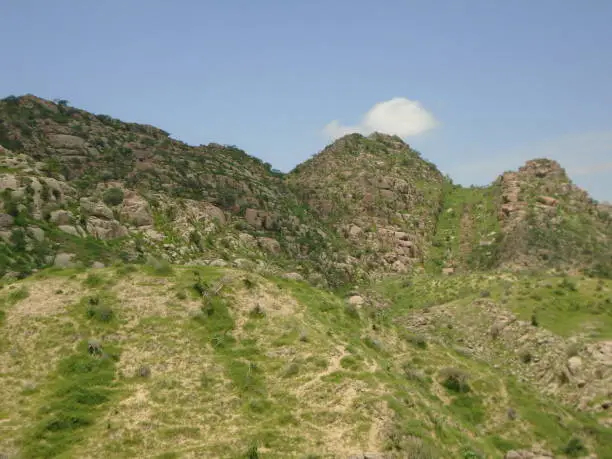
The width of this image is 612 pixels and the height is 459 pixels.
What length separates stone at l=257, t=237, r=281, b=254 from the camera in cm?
5728

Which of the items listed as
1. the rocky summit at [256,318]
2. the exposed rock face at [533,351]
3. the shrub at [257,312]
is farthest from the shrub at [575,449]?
the shrub at [257,312]

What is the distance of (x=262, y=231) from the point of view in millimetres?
61094

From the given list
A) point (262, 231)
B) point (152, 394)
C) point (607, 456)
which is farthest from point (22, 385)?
point (262, 231)

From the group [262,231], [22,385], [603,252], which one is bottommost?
[22,385]

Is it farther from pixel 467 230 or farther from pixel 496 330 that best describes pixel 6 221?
pixel 467 230

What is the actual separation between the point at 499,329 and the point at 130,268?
29.5 m

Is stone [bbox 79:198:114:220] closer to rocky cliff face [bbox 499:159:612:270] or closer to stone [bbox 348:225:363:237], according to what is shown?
stone [bbox 348:225:363:237]

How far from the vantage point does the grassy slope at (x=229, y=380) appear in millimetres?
20031

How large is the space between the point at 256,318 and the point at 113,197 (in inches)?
1087

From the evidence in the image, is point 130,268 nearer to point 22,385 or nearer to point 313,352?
point 22,385

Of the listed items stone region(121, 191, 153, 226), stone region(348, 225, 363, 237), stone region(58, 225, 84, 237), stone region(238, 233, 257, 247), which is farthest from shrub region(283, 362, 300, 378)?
stone region(348, 225, 363, 237)

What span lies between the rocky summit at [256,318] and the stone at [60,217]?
0.29 m

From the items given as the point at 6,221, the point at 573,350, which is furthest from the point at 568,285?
the point at 6,221

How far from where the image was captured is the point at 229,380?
24438 millimetres
